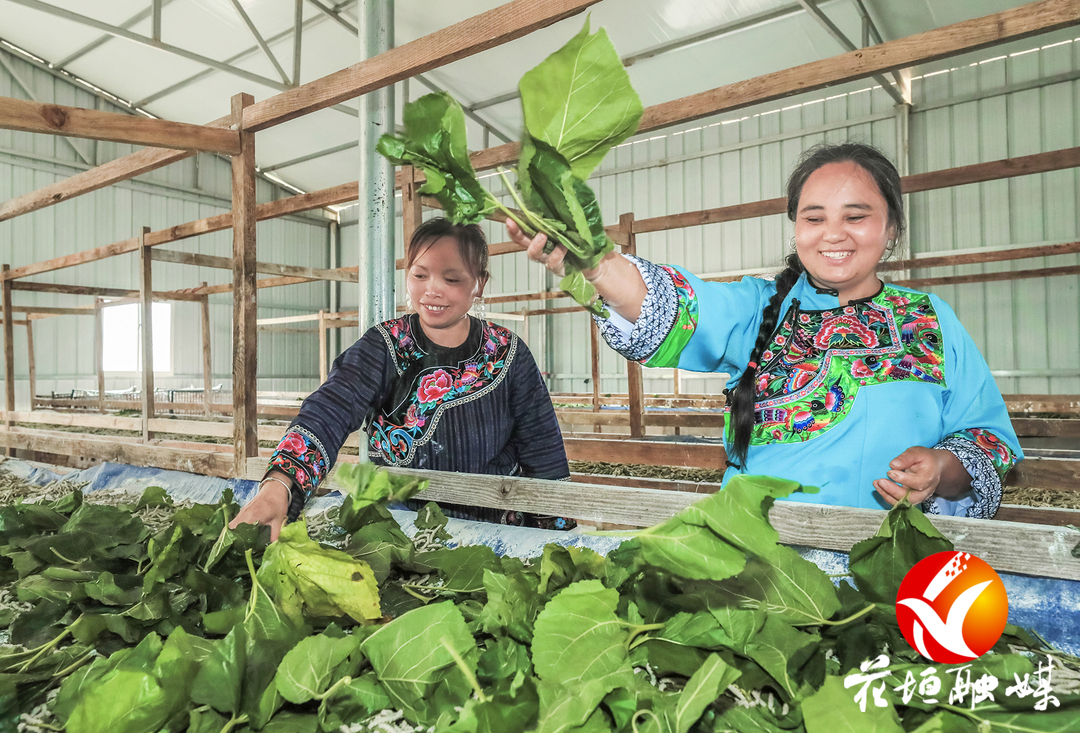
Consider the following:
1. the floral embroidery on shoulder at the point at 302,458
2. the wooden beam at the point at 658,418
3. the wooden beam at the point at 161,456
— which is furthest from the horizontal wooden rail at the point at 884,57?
the wooden beam at the point at 658,418

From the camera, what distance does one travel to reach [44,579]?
32.1 inches

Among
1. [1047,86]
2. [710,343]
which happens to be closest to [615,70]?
[710,343]

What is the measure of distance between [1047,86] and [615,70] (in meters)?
10.1

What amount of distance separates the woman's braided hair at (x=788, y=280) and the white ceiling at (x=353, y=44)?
18.8ft

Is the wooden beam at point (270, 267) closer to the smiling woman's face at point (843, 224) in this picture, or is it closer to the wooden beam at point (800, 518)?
the wooden beam at point (800, 518)

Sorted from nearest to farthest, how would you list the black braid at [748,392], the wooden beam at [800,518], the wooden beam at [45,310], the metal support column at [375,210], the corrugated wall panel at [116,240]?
the wooden beam at [800,518] < the black braid at [748,392] < the metal support column at [375,210] < the wooden beam at [45,310] < the corrugated wall panel at [116,240]

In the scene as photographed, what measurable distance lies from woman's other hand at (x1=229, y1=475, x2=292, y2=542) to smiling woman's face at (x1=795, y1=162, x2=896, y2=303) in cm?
90

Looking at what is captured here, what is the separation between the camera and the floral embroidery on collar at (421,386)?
1376 millimetres

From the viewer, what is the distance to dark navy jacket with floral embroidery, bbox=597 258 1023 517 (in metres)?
0.98

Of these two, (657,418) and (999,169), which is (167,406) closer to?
(657,418)

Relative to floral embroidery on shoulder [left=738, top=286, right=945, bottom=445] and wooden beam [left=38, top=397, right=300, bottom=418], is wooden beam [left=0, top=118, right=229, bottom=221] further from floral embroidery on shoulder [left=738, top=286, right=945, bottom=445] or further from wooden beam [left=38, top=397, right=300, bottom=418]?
wooden beam [left=38, top=397, right=300, bottom=418]

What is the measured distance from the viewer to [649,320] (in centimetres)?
92

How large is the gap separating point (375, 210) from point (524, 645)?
163 centimetres

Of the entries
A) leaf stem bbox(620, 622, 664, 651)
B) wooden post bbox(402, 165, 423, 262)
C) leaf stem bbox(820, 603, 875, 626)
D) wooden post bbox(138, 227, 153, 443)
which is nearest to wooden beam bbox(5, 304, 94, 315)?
wooden post bbox(138, 227, 153, 443)
